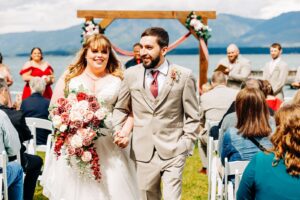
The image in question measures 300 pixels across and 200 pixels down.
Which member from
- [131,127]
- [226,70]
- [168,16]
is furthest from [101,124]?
[168,16]

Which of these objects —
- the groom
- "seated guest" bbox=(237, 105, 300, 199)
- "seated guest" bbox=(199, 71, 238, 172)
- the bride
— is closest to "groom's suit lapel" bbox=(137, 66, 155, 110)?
the groom

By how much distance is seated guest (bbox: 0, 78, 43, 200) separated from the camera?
18.0 ft

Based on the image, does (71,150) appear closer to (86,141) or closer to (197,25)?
(86,141)

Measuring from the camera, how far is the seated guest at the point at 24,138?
18.0 feet

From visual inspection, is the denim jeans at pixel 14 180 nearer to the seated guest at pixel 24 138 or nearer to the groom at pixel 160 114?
the seated guest at pixel 24 138

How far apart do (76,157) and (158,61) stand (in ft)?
3.36

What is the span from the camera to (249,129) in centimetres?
488

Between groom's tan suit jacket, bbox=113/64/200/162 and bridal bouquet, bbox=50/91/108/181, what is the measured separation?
30 centimetres

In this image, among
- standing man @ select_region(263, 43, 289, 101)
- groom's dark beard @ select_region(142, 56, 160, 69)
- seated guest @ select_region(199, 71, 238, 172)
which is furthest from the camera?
standing man @ select_region(263, 43, 289, 101)

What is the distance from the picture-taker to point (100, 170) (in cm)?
502

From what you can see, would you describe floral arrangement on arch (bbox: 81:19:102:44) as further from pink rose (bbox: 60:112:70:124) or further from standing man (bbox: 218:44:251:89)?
pink rose (bbox: 60:112:70:124)

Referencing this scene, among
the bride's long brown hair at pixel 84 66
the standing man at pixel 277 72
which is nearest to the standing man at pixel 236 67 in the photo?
the standing man at pixel 277 72

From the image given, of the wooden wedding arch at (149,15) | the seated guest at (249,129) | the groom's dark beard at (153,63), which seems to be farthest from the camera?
the wooden wedding arch at (149,15)

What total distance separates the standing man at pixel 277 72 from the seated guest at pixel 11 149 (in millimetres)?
5518
